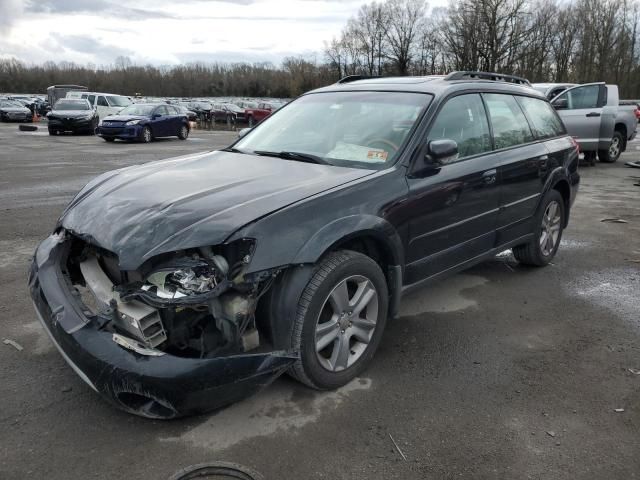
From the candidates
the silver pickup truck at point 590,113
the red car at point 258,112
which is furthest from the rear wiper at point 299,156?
the red car at point 258,112

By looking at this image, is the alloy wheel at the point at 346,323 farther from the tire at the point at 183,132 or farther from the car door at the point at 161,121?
the tire at the point at 183,132

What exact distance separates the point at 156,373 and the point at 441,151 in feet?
7.03

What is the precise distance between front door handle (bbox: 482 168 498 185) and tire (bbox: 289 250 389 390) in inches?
53.5

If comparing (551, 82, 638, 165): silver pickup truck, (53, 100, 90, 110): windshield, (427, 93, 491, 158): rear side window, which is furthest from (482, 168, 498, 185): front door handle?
(53, 100, 90, 110): windshield

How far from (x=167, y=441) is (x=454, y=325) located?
2287 mm

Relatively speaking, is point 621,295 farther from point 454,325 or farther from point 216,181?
point 216,181

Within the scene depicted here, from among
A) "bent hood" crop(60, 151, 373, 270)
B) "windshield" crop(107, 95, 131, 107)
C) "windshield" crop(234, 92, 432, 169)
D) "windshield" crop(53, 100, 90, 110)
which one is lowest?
"bent hood" crop(60, 151, 373, 270)

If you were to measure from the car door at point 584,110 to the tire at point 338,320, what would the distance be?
1102 centimetres

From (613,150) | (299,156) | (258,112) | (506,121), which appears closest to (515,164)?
(506,121)

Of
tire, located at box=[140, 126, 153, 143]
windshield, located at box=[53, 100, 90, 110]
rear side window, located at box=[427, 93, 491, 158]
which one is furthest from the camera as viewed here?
windshield, located at box=[53, 100, 90, 110]

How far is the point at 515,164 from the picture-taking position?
4.36 meters

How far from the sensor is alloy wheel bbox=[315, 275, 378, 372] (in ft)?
9.57

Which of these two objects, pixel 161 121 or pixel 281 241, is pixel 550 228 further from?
pixel 161 121

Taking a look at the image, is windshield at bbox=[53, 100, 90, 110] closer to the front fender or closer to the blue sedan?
the blue sedan
